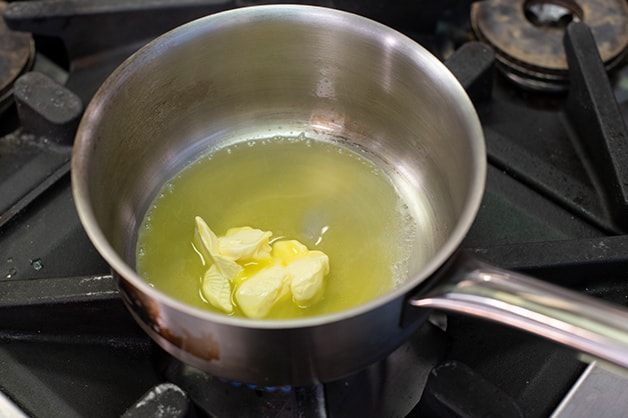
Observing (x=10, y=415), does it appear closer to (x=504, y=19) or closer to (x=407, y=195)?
(x=407, y=195)

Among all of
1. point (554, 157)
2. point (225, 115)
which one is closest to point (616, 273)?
point (554, 157)

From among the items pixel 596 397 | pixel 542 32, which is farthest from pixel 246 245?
pixel 542 32

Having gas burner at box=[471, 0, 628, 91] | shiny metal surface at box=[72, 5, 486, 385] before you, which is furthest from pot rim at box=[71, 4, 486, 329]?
gas burner at box=[471, 0, 628, 91]

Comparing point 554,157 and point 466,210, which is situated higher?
point 466,210

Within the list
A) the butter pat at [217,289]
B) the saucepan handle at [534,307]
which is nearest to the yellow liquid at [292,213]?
the butter pat at [217,289]

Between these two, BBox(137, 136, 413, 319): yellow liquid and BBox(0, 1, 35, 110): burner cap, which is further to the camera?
BBox(0, 1, 35, 110): burner cap

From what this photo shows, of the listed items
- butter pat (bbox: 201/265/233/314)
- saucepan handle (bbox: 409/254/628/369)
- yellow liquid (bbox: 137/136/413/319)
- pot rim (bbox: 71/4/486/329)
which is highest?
pot rim (bbox: 71/4/486/329)

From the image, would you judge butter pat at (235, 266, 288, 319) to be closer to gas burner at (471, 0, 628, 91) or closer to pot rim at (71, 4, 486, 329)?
pot rim at (71, 4, 486, 329)

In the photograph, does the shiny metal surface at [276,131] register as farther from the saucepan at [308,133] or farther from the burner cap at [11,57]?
the burner cap at [11,57]
